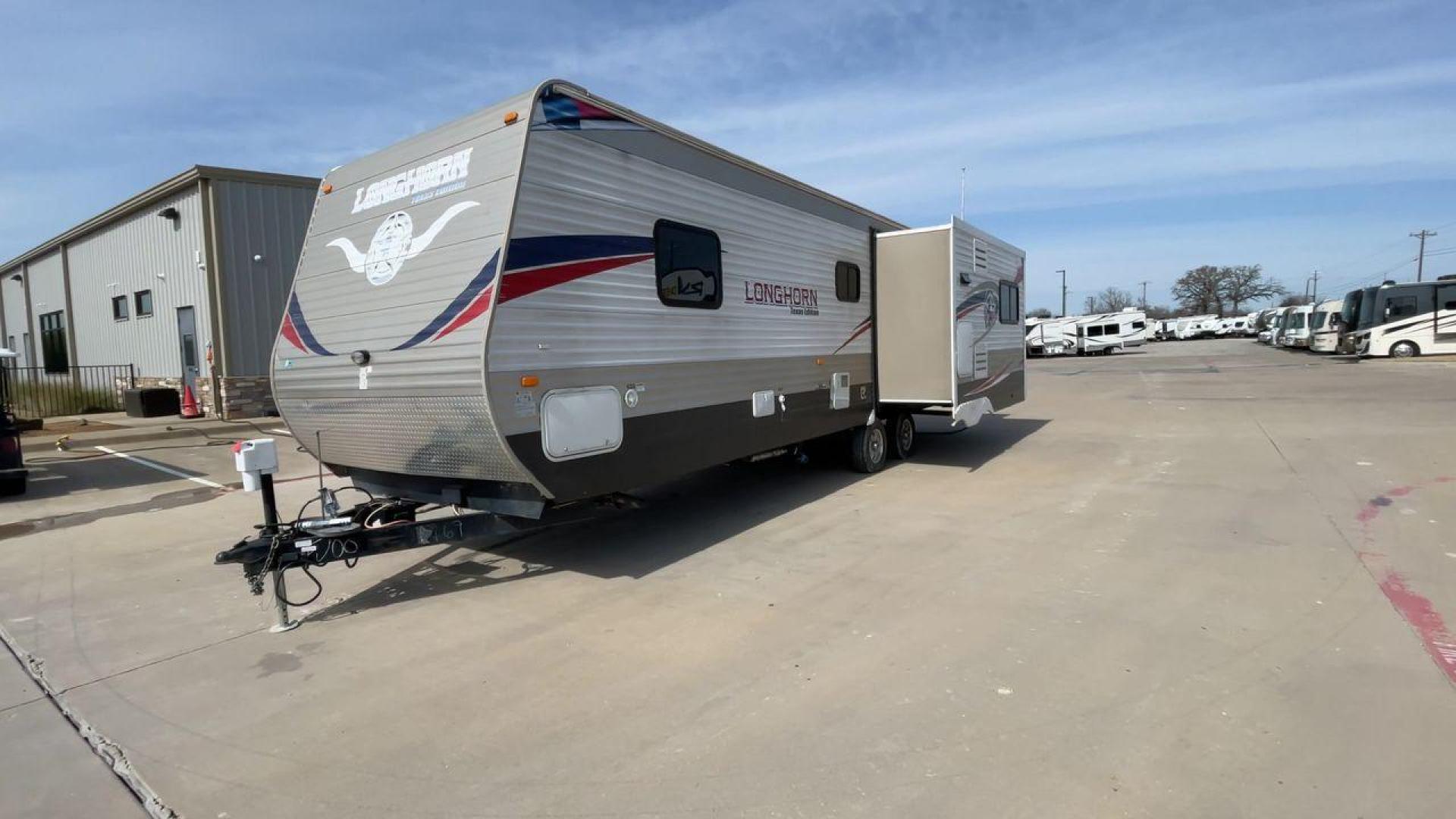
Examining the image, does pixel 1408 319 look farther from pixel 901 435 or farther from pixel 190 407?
pixel 190 407

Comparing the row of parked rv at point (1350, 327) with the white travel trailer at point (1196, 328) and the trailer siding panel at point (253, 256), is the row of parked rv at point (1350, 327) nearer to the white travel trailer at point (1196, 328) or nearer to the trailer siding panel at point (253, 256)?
the white travel trailer at point (1196, 328)

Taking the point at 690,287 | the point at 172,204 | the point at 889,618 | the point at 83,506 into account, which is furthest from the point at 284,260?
the point at 889,618

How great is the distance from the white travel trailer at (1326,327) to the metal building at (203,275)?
35.9m

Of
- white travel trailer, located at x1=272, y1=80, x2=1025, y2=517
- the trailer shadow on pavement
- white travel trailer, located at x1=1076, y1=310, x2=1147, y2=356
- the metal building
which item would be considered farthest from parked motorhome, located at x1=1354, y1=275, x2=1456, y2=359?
the metal building

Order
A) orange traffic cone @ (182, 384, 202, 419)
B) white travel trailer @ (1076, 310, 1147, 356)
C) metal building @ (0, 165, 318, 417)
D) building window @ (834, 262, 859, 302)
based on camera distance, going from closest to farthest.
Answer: building window @ (834, 262, 859, 302) → metal building @ (0, 165, 318, 417) → orange traffic cone @ (182, 384, 202, 419) → white travel trailer @ (1076, 310, 1147, 356)

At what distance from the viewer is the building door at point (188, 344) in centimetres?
1716

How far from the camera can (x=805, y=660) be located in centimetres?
412

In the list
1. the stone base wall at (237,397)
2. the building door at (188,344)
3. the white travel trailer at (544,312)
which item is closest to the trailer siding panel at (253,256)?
the stone base wall at (237,397)

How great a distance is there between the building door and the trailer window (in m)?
15.3

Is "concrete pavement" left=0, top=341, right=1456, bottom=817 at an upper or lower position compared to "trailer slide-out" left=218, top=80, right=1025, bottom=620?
lower

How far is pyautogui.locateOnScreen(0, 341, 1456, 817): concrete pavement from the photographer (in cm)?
303

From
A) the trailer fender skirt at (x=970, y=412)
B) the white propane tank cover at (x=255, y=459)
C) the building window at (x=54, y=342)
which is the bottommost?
the trailer fender skirt at (x=970, y=412)

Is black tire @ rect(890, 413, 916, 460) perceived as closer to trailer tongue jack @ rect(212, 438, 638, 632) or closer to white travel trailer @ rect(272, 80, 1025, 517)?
white travel trailer @ rect(272, 80, 1025, 517)

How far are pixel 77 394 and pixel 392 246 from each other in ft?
66.4
